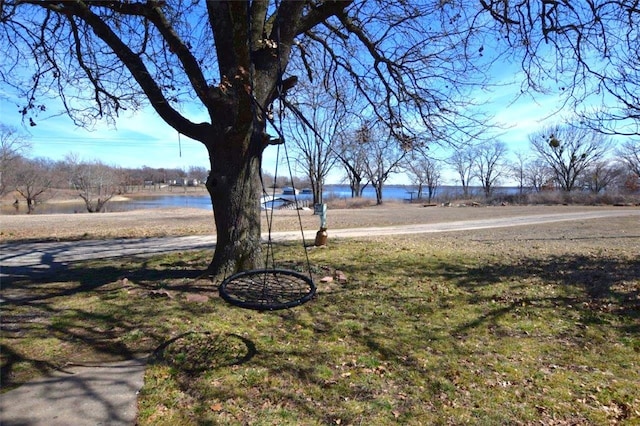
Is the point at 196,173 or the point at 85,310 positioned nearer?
the point at 85,310

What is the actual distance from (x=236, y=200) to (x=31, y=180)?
5192 cm

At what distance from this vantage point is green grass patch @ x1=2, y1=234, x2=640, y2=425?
306 cm

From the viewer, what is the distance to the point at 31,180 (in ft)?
151

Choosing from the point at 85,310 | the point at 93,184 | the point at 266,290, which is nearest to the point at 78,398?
the point at 266,290

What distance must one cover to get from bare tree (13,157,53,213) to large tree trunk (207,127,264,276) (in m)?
48.5

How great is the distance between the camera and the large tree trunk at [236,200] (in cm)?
577

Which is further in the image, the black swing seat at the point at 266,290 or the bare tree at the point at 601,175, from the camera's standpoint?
the bare tree at the point at 601,175

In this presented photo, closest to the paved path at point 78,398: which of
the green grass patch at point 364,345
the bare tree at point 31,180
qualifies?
the green grass patch at point 364,345

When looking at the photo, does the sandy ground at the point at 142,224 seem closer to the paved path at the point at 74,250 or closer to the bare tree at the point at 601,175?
the paved path at the point at 74,250

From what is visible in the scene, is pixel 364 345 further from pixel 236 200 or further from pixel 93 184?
pixel 93 184

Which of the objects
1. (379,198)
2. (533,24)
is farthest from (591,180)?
(533,24)

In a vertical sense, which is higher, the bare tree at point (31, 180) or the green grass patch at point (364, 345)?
the bare tree at point (31, 180)

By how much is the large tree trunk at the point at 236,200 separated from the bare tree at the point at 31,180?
4852cm

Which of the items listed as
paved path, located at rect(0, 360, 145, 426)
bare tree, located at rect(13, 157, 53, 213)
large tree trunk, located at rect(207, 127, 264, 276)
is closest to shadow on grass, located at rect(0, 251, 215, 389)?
paved path, located at rect(0, 360, 145, 426)
